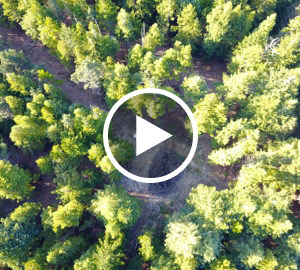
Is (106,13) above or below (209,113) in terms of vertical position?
above

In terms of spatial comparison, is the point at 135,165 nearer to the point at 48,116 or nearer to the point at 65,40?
the point at 48,116

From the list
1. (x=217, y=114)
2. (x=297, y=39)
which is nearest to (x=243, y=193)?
(x=217, y=114)

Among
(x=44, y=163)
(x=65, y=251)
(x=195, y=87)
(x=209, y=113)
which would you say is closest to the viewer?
(x=65, y=251)

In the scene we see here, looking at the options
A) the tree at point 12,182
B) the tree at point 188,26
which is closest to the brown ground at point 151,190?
the tree at point 12,182

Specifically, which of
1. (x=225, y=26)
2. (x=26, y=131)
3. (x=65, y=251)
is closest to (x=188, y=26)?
(x=225, y=26)

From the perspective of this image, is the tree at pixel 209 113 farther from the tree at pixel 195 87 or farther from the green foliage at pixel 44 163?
the green foliage at pixel 44 163

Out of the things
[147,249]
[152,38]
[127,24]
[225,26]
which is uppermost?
[225,26]

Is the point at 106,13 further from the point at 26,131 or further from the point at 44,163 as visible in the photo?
the point at 44,163
